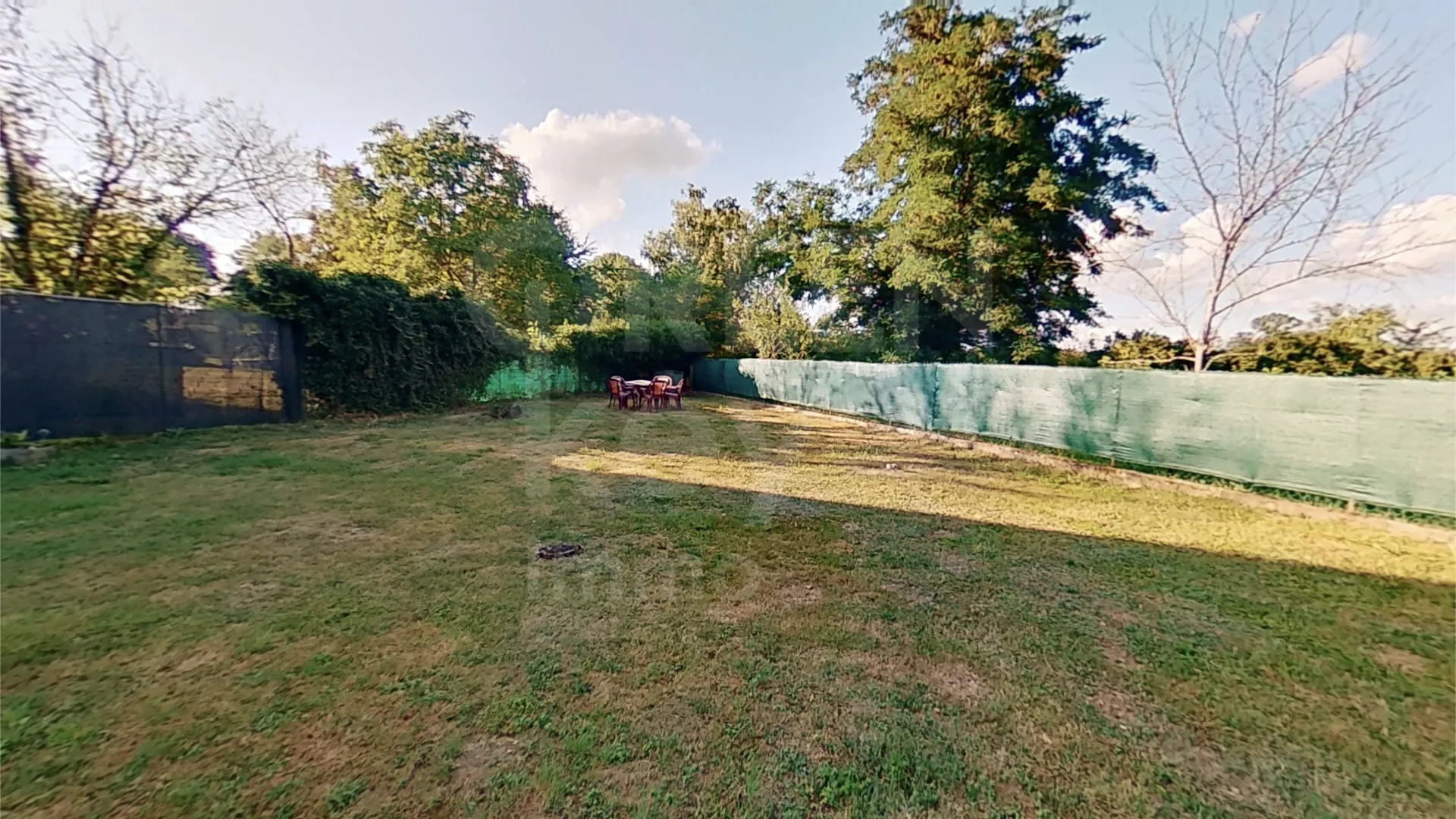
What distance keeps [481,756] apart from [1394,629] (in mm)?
4691

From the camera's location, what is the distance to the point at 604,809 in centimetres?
146

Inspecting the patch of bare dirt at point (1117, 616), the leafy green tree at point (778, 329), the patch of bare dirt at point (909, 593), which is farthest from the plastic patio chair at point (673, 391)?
the patch of bare dirt at point (1117, 616)

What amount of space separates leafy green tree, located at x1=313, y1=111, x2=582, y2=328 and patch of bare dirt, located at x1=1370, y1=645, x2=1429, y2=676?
18184mm

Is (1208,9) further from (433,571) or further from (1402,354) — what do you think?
(433,571)

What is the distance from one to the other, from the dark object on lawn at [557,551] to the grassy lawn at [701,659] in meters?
0.10

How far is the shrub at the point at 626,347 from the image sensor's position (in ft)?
54.2

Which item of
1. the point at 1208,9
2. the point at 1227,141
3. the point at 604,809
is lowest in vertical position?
the point at 604,809

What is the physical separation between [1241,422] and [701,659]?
6.30 m

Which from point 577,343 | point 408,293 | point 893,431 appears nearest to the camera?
point 893,431

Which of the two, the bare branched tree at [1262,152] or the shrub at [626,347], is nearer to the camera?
the bare branched tree at [1262,152]

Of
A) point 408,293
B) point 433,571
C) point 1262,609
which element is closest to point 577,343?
point 408,293

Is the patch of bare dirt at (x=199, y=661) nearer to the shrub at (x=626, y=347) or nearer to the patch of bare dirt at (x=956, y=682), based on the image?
the patch of bare dirt at (x=956, y=682)

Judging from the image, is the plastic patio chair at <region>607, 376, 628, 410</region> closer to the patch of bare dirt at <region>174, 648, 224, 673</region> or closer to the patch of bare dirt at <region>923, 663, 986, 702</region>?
the patch of bare dirt at <region>174, 648, 224, 673</region>

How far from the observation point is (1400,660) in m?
2.33
